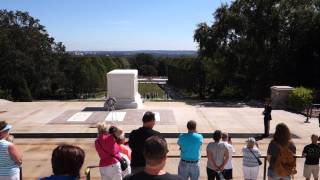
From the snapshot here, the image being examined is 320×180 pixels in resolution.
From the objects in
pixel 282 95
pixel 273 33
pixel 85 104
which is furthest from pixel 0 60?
pixel 282 95

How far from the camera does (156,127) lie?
16531 millimetres

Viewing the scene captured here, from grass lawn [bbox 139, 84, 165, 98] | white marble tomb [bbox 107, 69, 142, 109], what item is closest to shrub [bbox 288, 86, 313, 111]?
white marble tomb [bbox 107, 69, 142, 109]

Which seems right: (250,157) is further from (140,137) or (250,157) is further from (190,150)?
(140,137)

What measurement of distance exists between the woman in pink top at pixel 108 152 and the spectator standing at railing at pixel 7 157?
1201mm

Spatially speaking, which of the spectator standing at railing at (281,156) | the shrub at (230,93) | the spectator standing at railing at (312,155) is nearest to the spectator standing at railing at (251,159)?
the spectator standing at railing at (281,156)

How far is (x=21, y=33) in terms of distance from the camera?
42938 mm

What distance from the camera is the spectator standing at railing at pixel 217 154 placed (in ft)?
24.8

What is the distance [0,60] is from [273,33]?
22562mm

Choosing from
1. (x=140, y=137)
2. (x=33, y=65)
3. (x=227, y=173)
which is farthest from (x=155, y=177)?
(x=33, y=65)

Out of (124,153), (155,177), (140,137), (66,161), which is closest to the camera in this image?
(66,161)

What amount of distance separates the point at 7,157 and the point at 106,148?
4.65 feet

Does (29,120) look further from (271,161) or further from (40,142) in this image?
(271,161)

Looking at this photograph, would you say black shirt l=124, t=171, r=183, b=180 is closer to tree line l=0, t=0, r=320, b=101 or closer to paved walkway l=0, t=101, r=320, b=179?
paved walkway l=0, t=101, r=320, b=179

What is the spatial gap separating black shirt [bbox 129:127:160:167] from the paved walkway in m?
3.86
